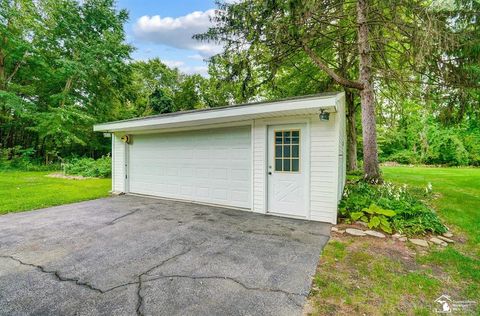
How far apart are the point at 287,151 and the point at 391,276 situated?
9.26 feet

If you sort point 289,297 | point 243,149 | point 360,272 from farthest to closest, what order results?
point 243,149 < point 360,272 < point 289,297

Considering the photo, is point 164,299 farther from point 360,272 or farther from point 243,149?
point 243,149

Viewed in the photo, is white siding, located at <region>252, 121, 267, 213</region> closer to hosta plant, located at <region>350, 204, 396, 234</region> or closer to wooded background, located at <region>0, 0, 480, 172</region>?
hosta plant, located at <region>350, 204, 396, 234</region>

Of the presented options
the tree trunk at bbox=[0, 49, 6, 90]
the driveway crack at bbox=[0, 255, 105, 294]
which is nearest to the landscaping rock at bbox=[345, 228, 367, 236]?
the driveway crack at bbox=[0, 255, 105, 294]

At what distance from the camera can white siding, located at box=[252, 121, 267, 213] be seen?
5.11 metres

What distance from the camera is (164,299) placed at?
2.14 metres

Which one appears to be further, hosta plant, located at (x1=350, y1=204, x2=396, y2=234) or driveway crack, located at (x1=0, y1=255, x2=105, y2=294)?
hosta plant, located at (x1=350, y1=204, x2=396, y2=234)

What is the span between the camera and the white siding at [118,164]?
25.6 ft

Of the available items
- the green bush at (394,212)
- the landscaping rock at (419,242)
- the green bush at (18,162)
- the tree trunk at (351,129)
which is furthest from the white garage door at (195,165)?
the green bush at (18,162)

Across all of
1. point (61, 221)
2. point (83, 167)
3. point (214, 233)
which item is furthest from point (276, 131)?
point (83, 167)

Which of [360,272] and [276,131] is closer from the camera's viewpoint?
[360,272]

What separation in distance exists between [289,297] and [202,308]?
782 mm

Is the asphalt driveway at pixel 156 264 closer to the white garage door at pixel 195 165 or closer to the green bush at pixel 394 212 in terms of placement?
the green bush at pixel 394 212

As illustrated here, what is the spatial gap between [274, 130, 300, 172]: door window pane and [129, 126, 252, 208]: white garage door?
740mm
